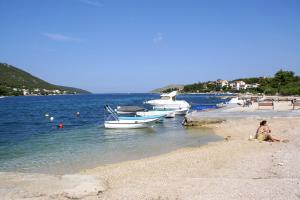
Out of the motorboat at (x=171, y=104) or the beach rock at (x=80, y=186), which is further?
the motorboat at (x=171, y=104)

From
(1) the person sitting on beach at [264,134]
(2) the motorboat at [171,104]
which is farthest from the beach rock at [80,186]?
(2) the motorboat at [171,104]

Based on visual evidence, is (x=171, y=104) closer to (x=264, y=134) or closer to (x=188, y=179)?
(x=264, y=134)

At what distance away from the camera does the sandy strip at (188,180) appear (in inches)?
438

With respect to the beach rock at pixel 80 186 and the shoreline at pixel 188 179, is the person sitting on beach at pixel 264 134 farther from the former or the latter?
the beach rock at pixel 80 186

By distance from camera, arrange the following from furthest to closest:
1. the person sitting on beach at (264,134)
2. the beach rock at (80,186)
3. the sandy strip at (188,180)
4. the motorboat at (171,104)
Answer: the motorboat at (171,104) < the person sitting on beach at (264,134) < the beach rock at (80,186) < the sandy strip at (188,180)

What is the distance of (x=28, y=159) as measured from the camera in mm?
21047

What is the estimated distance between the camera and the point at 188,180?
42.3ft

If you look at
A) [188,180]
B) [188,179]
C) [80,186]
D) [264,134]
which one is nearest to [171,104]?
[264,134]

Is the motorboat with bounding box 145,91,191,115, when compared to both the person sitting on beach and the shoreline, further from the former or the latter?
the shoreline

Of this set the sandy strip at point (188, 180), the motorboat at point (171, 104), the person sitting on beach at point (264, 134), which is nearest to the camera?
the sandy strip at point (188, 180)

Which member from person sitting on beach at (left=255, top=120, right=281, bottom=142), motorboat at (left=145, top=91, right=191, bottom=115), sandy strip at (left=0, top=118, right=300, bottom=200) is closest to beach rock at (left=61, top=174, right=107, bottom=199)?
sandy strip at (left=0, top=118, right=300, bottom=200)

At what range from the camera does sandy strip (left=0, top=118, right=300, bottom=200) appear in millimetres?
11117

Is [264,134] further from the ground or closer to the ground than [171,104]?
closer to the ground

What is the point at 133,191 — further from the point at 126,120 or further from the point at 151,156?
the point at 126,120
